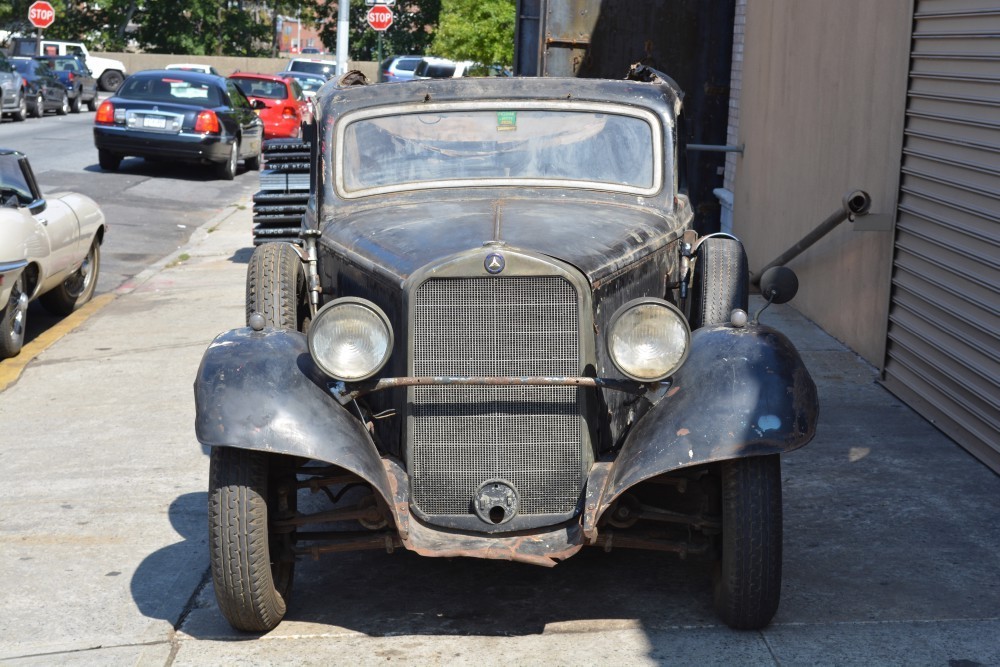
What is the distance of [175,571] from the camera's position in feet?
18.1

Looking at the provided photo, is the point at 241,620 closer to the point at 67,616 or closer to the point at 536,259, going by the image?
the point at 67,616

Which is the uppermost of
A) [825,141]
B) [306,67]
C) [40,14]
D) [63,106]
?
[40,14]

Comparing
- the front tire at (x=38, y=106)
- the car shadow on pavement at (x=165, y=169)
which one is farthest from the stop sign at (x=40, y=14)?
the car shadow on pavement at (x=165, y=169)

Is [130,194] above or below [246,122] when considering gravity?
below

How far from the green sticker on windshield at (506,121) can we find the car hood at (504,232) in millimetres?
505

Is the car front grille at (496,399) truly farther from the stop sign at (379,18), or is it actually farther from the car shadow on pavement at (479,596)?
the stop sign at (379,18)

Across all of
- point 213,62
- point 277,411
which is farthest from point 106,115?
point 213,62

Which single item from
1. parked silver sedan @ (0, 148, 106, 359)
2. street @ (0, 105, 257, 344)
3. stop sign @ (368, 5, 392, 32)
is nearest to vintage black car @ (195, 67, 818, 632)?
parked silver sedan @ (0, 148, 106, 359)

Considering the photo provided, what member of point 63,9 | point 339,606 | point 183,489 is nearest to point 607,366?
point 339,606

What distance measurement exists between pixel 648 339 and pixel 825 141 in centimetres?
584

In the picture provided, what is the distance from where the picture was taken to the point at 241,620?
4.78 meters

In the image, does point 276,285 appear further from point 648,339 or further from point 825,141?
point 825,141

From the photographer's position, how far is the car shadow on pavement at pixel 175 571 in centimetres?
517

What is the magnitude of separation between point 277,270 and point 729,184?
8213 mm
